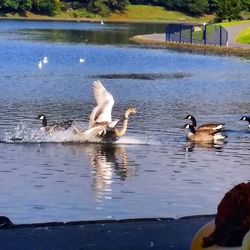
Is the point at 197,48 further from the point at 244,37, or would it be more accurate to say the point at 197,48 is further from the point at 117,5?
the point at 117,5

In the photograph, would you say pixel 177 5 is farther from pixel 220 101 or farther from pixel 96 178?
pixel 96 178

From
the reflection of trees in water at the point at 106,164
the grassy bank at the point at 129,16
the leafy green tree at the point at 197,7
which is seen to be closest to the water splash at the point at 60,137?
the reflection of trees in water at the point at 106,164

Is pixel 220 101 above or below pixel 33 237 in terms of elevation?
below

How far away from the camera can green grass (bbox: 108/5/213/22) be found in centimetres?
13512

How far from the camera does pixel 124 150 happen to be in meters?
17.7

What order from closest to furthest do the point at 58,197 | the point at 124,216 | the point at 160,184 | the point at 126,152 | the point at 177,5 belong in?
the point at 124,216
the point at 58,197
the point at 160,184
the point at 126,152
the point at 177,5

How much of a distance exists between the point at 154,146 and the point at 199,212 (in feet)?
22.6

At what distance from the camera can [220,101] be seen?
27703 mm

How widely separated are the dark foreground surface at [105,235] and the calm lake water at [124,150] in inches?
93.2

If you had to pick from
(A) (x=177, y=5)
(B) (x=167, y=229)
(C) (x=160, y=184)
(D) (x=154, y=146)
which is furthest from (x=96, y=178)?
(A) (x=177, y=5)

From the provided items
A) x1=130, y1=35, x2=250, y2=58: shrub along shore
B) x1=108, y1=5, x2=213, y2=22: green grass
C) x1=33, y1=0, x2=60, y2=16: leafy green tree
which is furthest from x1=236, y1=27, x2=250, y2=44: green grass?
x1=108, y1=5, x2=213, y2=22: green grass

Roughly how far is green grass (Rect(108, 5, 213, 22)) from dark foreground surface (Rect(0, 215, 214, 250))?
412 feet

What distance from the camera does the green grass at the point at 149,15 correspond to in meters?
135

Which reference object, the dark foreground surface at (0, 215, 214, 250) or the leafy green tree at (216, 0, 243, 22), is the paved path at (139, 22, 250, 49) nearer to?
the leafy green tree at (216, 0, 243, 22)
